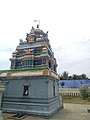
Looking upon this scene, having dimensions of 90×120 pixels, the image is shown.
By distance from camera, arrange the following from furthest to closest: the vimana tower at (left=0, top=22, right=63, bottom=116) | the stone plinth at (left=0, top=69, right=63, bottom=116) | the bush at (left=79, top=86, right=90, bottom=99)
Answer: the bush at (left=79, top=86, right=90, bottom=99) < the vimana tower at (left=0, top=22, right=63, bottom=116) < the stone plinth at (left=0, top=69, right=63, bottom=116)

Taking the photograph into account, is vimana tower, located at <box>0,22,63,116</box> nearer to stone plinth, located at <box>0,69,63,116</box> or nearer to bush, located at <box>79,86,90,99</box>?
stone plinth, located at <box>0,69,63,116</box>

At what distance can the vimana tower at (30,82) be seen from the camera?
1494 cm

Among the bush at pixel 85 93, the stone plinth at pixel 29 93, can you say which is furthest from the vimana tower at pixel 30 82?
the bush at pixel 85 93

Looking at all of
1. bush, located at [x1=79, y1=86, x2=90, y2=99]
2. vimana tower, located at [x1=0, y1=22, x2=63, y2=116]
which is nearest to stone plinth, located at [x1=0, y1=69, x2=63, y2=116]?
vimana tower, located at [x1=0, y1=22, x2=63, y2=116]

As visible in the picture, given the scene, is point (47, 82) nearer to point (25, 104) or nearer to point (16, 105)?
point (25, 104)

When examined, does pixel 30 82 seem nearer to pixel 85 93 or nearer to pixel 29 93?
pixel 29 93

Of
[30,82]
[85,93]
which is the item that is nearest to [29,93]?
[30,82]

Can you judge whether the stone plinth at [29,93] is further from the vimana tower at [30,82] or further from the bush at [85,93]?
the bush at [85,93]

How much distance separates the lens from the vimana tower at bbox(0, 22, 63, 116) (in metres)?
14.9

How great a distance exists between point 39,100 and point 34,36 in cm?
948

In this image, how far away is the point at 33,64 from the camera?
17.8 m

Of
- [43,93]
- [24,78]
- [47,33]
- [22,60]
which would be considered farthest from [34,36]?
[43,93]

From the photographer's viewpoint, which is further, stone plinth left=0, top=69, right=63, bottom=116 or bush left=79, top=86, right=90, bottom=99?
bush left=79, top=86, right=90, bottom=99

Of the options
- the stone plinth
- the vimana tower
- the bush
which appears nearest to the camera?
the stone plinth
